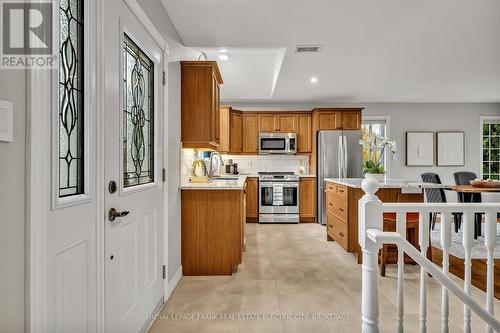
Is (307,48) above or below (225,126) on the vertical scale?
above

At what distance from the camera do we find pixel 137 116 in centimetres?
196

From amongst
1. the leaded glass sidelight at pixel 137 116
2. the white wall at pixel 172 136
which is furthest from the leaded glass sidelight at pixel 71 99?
the white wall at pixel 172 136

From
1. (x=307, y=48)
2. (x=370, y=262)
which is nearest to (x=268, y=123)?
(x=307, y=48)

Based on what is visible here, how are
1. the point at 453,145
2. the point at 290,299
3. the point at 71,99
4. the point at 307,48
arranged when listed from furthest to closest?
the point at 453,145, the point at 307,48, the point at 290,299, the point at 71,99

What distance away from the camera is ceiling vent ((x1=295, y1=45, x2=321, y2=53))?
333cm

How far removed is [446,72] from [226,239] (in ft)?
13.1

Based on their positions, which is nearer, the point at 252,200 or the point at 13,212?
the point at 13,212

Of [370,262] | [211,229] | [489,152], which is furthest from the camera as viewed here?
[489,152]

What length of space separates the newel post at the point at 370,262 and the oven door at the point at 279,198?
13.9 feet

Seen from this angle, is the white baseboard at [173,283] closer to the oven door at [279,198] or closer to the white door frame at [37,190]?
the white door frame at [37,190]

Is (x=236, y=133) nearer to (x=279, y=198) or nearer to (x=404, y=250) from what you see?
(x=279, y=198)

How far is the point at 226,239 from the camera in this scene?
294 centimetres

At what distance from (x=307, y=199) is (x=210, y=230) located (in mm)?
3213

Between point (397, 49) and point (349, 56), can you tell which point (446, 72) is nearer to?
point (397, 49)
